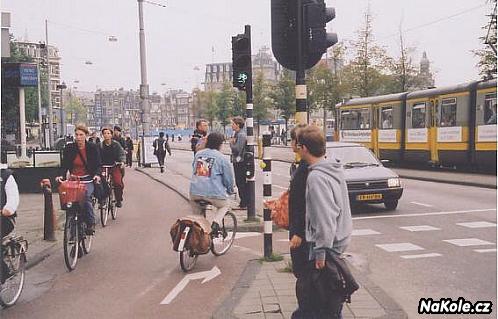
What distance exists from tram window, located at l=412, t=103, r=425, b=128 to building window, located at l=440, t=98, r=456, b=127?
140cm

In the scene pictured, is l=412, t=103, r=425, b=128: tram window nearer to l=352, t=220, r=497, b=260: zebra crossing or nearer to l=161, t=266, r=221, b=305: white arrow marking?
l=352, t=220, r=497, b=260: zebra crossing

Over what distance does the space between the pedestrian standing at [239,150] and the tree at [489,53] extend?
15862 millimetres

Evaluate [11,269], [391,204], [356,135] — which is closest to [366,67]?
[356,135]

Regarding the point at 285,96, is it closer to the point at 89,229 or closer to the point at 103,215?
the point at 103,215

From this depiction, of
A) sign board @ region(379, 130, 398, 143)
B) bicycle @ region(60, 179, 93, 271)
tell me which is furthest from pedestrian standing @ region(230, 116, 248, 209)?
sign board @ region(379, 130, 398, 143)

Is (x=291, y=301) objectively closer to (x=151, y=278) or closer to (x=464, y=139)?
(x=151, y=278)

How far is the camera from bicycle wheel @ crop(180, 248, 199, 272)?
7.09 metres

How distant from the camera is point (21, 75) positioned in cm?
1722

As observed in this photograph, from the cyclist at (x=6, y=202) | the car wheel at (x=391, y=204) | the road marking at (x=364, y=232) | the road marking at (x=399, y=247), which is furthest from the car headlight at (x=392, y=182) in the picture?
the cyclist at (x=6, y=202)

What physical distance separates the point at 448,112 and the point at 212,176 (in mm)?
16501

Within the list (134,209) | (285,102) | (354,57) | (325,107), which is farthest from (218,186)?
(285,102)

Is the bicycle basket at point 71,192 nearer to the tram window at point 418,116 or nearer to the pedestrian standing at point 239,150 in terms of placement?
the pedestrian standing at point 239,150

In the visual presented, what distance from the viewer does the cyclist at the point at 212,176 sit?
750cm

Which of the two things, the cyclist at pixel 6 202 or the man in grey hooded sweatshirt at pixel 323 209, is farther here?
the cyclist at pixel 6 202
